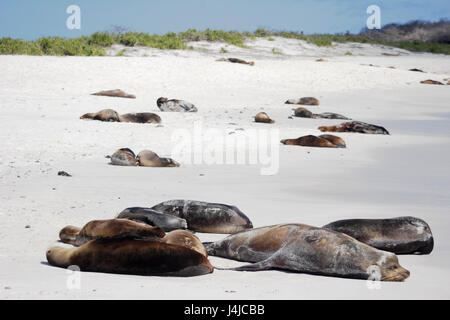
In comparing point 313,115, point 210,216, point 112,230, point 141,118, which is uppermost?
point 112,230

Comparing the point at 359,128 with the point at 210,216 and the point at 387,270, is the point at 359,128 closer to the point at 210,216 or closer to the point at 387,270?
the point at 210,216

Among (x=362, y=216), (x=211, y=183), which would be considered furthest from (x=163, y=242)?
(x=211, y=183)

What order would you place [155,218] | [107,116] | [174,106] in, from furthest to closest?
[174,106]
[107,116]
[155,218]

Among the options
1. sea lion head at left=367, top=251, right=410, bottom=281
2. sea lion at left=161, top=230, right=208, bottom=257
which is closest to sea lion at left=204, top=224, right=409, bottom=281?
sea lion head at left=367, top=251, right=410, bottom=281

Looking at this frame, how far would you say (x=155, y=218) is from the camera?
5688 mm

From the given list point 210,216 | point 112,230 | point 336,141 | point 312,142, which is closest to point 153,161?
point 312,142

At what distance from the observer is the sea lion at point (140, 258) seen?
4.34 meters

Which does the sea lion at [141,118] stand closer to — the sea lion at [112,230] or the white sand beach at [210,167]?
the white sand beach at [210,167]

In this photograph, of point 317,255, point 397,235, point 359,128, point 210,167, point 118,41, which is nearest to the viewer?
point 317,255

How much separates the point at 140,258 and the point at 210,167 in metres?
5.49

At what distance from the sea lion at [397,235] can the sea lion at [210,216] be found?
0.96 metres

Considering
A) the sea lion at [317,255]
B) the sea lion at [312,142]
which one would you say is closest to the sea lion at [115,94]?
the sea lion at [312,142]

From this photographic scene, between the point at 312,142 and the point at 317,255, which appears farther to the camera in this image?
the point at 312,142

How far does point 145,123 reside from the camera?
14.3 m
